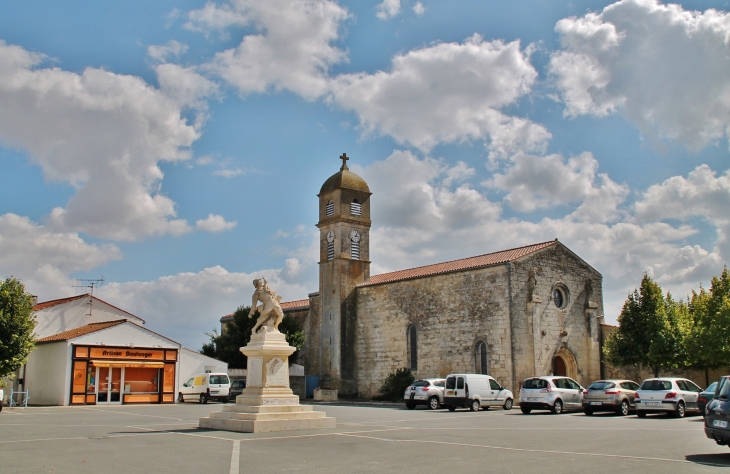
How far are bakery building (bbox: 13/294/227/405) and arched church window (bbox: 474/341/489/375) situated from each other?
49.0 feet

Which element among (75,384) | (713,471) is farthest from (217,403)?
(713,471)

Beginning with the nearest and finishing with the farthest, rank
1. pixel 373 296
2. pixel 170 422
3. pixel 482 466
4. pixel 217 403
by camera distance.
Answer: pixel 482 466, pixel 170 422, pixel 217 403, pixel 373 296

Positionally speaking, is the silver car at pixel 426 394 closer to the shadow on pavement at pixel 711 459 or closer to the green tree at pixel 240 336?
the green tree at pixel 240 336

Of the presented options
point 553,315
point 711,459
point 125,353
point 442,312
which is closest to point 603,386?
point 553,315

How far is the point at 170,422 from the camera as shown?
2012 centimetres

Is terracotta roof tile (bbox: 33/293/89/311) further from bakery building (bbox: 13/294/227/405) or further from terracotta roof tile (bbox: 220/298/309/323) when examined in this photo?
terracotta roof tile (bbox: 220/298/309/323)

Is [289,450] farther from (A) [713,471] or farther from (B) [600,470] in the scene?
(A) [713,471]

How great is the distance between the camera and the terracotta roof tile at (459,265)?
33.4 metres

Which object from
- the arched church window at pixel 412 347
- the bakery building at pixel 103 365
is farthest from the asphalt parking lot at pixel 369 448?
the arched church window at pixel 412 347

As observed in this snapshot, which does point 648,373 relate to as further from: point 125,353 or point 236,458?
point 236,458

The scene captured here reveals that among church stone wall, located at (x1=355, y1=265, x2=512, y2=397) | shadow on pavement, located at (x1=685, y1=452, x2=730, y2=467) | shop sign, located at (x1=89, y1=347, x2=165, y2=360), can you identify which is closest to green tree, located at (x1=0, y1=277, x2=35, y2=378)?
shop sign, located at (x1=89, y1=347, x2=165, y2=360)

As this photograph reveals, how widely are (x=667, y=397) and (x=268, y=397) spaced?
13.0m

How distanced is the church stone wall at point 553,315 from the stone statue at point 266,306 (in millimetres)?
16025

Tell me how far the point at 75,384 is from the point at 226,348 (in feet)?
35.8
